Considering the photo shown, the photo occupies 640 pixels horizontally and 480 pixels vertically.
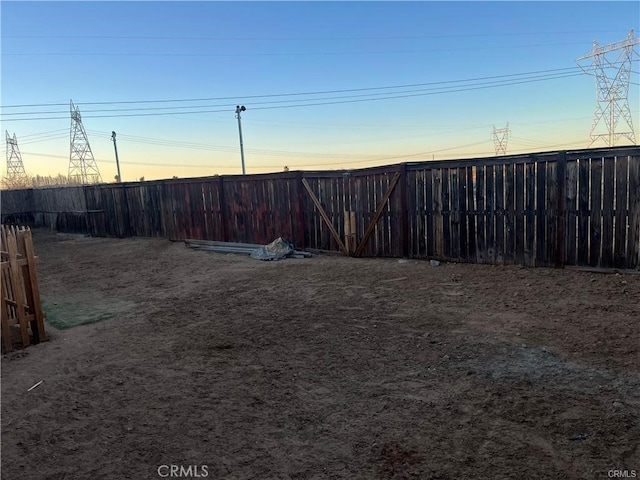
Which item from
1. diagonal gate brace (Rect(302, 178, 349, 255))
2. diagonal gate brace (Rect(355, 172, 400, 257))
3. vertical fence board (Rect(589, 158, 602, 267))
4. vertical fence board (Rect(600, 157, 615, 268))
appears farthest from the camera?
diagonal gate brace (Rect(302, 178, 349, 255))

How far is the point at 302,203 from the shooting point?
11.0 meters

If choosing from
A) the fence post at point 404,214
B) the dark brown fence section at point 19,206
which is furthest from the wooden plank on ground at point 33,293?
the dark brown fence section at point 19,206

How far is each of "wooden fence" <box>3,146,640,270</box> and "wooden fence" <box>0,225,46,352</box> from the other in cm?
626

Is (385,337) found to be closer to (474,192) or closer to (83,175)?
(474,192)

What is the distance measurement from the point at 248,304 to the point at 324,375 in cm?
286

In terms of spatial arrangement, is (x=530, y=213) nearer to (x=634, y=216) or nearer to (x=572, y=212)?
(x=572, y=212)

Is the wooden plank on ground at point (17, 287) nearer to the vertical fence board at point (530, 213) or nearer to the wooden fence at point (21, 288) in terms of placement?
the wooden fence at point (21, 288)

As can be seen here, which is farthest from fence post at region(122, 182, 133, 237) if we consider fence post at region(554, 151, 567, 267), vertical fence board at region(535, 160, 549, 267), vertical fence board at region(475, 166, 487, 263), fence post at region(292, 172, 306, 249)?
fence post at region(554, 151, 567, 267)

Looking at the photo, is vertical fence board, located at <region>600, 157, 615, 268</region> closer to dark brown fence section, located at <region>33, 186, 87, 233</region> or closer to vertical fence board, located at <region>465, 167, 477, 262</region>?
vertical fence board, located at <region>465, 167, 477, 262</region>

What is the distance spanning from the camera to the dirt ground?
274cm

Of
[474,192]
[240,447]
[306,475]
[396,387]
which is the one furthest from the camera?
[474,192]

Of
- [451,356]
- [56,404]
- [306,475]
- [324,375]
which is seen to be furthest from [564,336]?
[56,404]

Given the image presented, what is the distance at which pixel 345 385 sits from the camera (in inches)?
147

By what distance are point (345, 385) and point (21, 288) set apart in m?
4.13
